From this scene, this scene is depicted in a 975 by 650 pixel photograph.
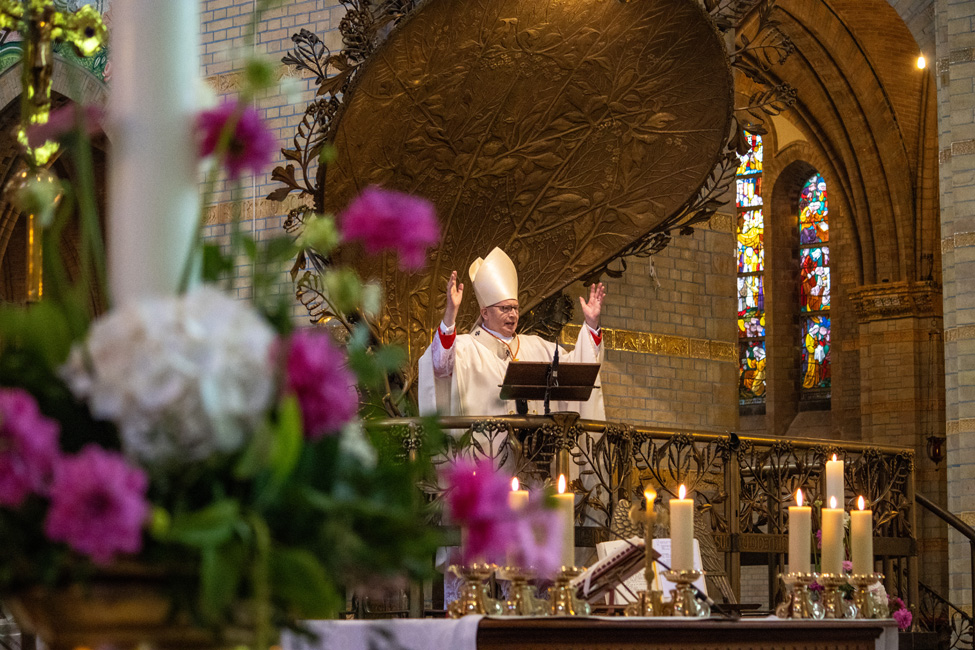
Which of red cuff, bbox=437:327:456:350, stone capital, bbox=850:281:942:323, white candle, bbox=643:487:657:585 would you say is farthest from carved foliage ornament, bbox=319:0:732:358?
stone capital, bbox=850:281:942:323

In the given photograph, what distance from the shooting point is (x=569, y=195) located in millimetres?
9258

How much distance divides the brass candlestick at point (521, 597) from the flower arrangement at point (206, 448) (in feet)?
6.34

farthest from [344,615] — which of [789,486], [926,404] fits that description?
[926,404]

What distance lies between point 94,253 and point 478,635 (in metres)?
1.83

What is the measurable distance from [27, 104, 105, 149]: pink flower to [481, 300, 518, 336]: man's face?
6.59 metres

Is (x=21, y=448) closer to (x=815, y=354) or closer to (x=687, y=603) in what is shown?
(x=687, y=603)

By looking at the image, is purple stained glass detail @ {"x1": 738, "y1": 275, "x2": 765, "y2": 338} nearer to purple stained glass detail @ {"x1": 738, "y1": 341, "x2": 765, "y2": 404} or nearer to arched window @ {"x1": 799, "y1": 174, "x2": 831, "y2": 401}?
purple stained glass detail @ {"x1": 738, "y1": 341, "x2": 765, "y2": 404}

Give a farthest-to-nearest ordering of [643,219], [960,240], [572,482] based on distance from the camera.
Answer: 1. [960,240]
2. [643,219]
3. [572,482]

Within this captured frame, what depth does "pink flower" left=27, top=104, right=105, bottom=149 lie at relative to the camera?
151cm

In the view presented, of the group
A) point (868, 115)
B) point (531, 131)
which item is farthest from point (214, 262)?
point (868, 115)

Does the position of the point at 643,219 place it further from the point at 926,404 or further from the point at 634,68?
the point at 926,404

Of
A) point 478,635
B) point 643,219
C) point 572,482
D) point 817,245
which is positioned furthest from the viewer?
point 817,245

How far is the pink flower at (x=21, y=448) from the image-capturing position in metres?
1.29

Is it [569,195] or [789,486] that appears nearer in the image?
[789,486]
